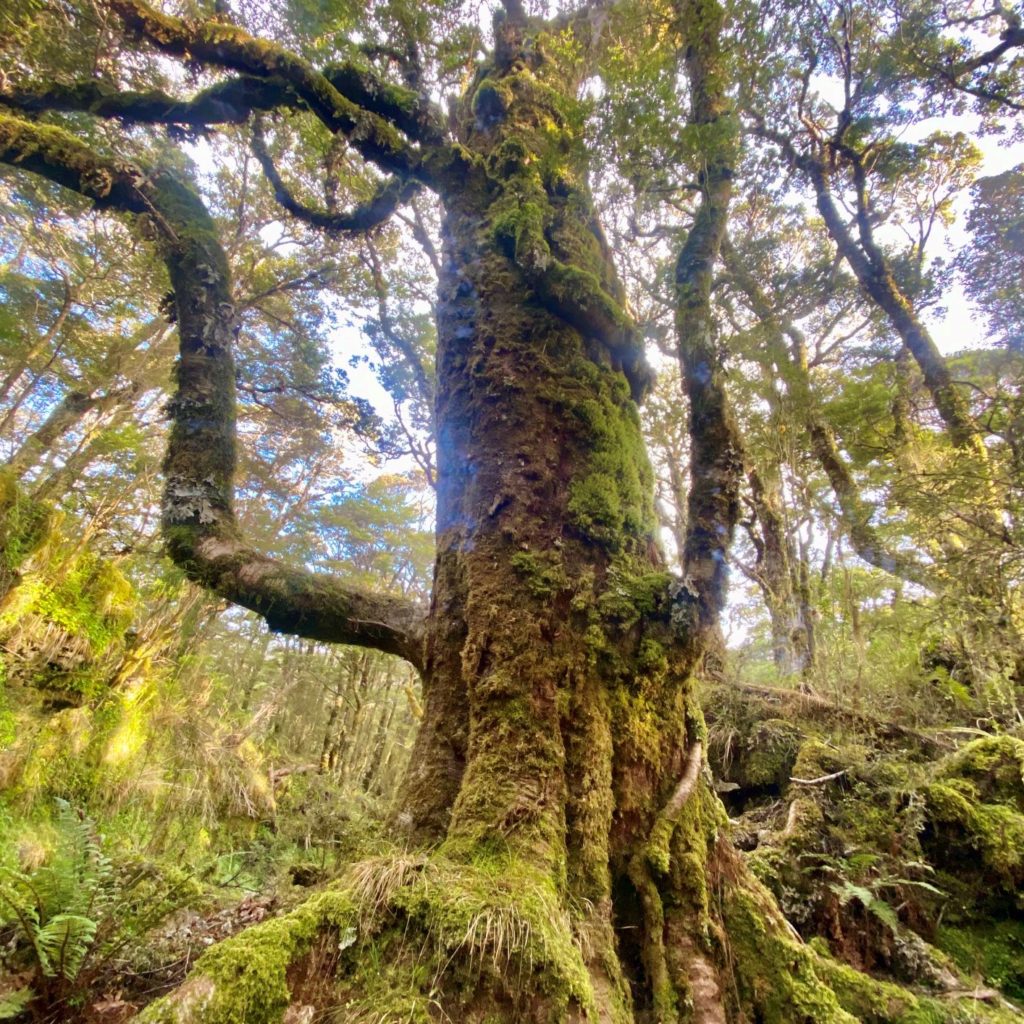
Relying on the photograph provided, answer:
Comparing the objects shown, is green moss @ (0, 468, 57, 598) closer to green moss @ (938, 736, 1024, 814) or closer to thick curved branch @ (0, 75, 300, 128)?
thick curved branch @ (0, 75, 300, 128)

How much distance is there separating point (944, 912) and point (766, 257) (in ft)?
30.8

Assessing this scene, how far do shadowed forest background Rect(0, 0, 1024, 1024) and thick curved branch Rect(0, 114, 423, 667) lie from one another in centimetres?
3

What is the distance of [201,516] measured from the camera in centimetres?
341

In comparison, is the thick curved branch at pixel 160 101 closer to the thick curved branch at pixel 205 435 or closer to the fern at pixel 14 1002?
the thick curved branch at pixel 205 435

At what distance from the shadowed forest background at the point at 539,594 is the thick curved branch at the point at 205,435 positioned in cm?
3

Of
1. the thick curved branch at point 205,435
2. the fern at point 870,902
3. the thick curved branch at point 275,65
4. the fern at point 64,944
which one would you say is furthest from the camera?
the thick curved branch at point 275,65

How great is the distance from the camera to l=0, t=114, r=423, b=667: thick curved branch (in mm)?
3117

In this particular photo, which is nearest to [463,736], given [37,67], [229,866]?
[229,866]

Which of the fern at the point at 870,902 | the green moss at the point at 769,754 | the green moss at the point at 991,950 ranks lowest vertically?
the green moss at the point at 991,950

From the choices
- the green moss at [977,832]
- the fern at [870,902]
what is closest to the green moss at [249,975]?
the fern at [870,902]

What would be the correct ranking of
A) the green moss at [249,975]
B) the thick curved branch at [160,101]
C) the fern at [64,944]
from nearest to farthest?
the green moss at [249,975] → the fern at [64,944] → the thick curved branch at [160,101]

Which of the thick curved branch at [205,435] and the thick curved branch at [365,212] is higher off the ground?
the thick curved branch at [365,212]

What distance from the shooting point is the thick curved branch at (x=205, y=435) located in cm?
312

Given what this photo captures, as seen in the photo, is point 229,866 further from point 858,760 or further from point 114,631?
point 858,760
